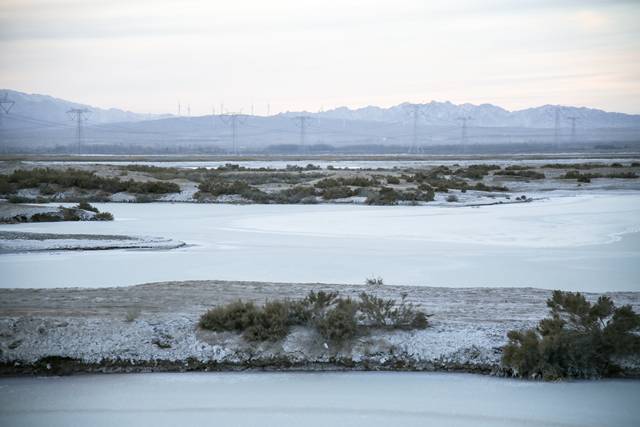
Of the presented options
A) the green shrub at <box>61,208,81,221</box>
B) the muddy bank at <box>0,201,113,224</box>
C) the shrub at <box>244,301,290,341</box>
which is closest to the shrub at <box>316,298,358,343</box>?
the shrub at <box>244,301,290,341</box>

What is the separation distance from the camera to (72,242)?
19859 mm

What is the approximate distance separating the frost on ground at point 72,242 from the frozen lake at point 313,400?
10.00 m

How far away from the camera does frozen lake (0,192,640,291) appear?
15367 mm

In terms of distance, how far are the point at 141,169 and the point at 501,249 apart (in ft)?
126

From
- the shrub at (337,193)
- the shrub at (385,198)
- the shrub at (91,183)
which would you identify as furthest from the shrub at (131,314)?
the shrub at (91,183)

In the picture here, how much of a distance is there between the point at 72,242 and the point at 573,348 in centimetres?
1383

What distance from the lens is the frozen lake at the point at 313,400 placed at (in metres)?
8.45

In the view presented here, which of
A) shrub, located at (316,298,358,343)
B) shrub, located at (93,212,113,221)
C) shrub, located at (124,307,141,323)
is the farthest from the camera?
shrub, located at (93,212,113,221)

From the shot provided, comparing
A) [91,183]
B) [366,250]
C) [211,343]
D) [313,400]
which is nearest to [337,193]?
[91,183]

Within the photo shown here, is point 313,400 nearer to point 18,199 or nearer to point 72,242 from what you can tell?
point 72,242

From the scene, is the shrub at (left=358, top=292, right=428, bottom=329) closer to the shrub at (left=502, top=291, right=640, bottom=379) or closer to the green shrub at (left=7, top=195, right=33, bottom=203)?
the shrub at (left=502, top=291, right=640, bottom=379)

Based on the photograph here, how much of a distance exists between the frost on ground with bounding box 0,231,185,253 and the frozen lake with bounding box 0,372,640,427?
1000 centimetres

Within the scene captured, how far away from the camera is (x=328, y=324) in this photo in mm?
10234

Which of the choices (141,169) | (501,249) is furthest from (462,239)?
(141,169)
